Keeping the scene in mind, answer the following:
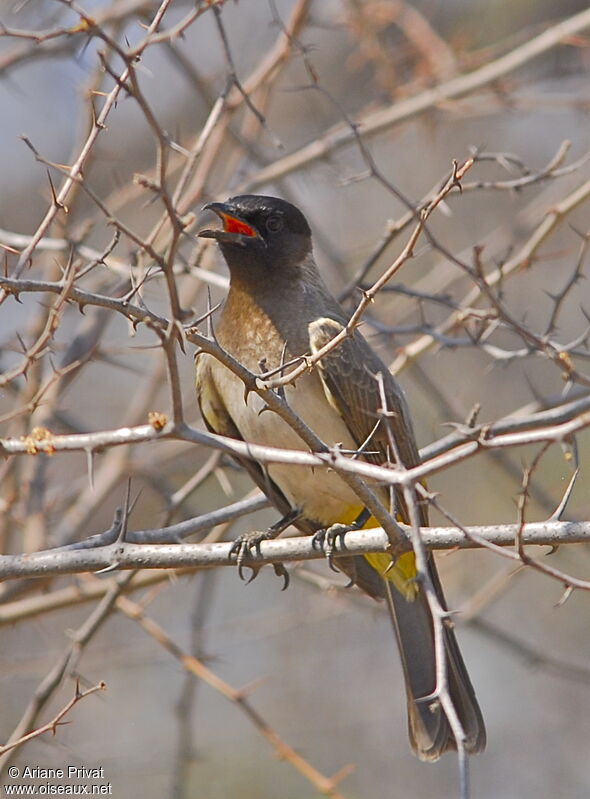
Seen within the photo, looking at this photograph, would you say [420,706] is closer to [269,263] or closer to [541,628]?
[269,263]

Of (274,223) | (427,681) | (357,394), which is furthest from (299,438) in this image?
(427,681)

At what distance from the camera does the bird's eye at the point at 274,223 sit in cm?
511

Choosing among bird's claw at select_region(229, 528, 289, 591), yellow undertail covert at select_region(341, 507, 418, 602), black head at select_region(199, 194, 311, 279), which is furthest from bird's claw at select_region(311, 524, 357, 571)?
black head at select_region(199, 194, 311, 279)

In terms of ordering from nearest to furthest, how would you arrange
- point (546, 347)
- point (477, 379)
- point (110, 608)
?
point (546, 347), point (110, 608), point (477, 379)

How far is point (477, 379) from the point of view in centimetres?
870

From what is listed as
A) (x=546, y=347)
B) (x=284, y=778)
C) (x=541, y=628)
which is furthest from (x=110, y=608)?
(x=541, y=628)

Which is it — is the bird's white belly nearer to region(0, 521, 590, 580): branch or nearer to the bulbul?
the bulbul

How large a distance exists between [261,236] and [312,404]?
80cm

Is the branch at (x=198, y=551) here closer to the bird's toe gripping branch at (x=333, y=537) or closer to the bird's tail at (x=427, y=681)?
the bird's toe gripping branch at (x=333, y=537)

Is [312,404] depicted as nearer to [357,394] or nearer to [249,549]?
[357,394]

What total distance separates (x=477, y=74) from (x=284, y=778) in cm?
499

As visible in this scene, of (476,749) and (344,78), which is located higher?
(344,78)

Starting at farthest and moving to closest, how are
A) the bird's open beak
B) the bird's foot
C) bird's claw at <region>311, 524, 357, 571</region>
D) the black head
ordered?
the black head
the bird's open beak
the bird's foot
bird's claw at <region>311, 524, 357, 571</region>

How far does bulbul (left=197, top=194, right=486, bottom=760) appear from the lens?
481 centimetres
